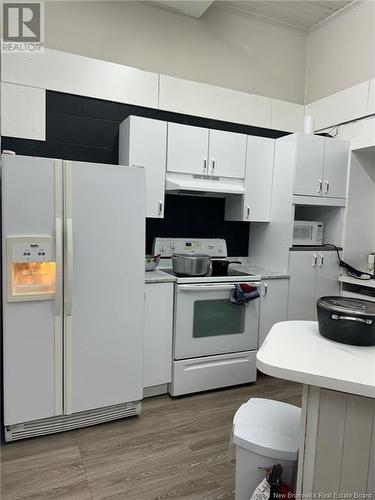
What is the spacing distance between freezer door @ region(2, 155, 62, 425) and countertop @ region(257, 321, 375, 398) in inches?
54.0

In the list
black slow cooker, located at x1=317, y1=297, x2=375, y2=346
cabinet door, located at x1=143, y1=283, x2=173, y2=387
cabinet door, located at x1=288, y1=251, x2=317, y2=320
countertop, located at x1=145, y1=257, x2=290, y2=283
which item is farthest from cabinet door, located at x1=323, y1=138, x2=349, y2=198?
black slow cooker, located at x1=317, y1=297, x2=375, y2=346

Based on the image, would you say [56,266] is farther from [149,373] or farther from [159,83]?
[159,83]

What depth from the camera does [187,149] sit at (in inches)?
113

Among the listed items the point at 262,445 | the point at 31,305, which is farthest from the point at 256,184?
→ the point at 262,445

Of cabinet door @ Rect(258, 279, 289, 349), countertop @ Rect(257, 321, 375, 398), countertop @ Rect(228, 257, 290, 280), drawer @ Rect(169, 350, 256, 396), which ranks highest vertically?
countertop @ Rect(228, 257, 290, 280)

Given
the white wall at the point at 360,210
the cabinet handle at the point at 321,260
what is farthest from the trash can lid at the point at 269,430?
the white wall at the point at 360,210

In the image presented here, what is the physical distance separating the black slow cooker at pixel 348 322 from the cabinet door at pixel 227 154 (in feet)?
6.12

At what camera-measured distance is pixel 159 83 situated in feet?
9.91

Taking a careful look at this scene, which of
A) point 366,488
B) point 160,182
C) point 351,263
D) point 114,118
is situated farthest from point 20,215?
point 351,263

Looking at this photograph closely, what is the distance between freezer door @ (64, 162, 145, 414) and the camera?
2.11 meters

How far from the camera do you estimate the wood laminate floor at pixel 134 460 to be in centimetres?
173

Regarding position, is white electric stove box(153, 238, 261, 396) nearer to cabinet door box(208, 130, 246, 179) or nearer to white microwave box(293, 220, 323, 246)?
white microwave box(293, 220, 323, 246)

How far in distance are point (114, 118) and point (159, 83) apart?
526 millimetres

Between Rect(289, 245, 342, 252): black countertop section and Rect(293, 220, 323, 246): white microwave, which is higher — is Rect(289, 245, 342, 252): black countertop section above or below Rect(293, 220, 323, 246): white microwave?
below
